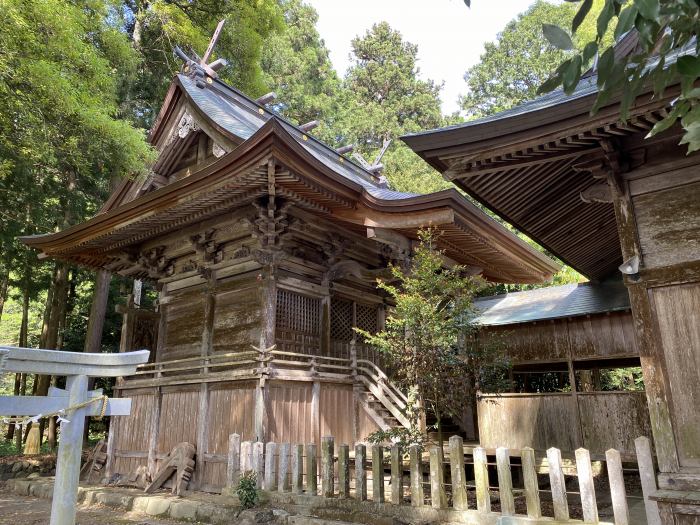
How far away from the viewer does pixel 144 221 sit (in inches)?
360

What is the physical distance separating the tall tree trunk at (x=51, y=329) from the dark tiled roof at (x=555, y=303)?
11646 mm

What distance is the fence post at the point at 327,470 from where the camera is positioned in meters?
6.05

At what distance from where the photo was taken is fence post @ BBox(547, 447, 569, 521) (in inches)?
176

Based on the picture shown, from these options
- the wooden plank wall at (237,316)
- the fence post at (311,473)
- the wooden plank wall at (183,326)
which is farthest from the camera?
the wooden plank wall at (183,326)

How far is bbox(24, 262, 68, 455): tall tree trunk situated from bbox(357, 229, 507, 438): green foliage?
37.0 ft

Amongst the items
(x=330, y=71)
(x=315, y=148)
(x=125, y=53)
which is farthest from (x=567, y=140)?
(x=330, y=71)

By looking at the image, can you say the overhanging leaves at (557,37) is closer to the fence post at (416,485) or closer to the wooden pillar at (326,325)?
the fence post at (416,485)

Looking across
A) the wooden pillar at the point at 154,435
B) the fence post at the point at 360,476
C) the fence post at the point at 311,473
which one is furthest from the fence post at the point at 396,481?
the wooden pillar at the point at 154,435

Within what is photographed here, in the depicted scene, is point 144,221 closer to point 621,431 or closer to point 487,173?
point 487,173

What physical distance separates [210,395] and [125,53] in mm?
6742

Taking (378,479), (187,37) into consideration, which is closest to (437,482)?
(378,479)

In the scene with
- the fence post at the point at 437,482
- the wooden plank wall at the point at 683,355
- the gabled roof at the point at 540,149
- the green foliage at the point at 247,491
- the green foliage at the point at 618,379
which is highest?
the gabled roof at the point at 540,149

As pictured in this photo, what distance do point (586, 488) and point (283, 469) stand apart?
3.75 m

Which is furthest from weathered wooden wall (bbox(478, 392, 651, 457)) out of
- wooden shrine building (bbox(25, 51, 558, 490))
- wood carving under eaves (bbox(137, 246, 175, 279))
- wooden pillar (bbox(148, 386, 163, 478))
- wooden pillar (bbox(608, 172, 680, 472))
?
wood carving under eaves (bbox(137, 246, 175, 279))
